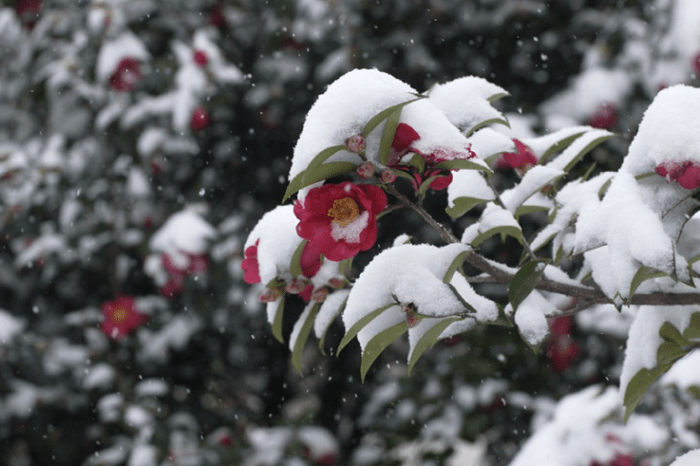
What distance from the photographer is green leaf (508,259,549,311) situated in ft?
2.19

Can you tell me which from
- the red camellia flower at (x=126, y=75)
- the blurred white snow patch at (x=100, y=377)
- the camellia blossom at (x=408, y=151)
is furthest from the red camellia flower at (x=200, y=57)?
the camellia blossom at (x=408, y=151)

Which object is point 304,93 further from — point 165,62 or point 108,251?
point 108,251

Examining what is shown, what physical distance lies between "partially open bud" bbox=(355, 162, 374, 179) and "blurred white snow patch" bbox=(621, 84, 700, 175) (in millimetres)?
271

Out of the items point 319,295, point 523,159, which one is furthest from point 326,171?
point 523,159

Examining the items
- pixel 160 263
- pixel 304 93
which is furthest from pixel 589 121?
pixel 160 263

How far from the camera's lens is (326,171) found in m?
0.58

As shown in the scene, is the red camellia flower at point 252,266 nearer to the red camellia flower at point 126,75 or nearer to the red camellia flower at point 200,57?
the red camellia flower at point 200,57

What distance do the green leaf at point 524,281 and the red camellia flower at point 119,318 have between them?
81.7 inches

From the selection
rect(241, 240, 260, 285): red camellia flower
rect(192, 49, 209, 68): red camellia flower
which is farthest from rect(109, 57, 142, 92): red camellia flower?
rect(241, 240, 260, 285): red camellia flower

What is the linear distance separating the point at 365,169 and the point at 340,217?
6cm

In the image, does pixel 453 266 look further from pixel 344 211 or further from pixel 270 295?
pixel 270 295

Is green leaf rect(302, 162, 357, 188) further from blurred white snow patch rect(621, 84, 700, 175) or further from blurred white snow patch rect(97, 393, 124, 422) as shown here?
blurred white snow patch rect(97, 393, 124, 422)

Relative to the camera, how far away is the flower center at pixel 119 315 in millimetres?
2441

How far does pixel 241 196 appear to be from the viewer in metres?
2.60
